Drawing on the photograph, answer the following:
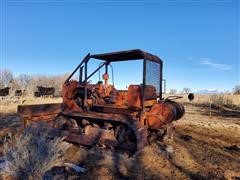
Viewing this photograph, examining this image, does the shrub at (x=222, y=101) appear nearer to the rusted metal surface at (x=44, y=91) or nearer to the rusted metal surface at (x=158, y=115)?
the rusted metal surface at (x=158, y=115)

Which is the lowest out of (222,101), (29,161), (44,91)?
(29,161)

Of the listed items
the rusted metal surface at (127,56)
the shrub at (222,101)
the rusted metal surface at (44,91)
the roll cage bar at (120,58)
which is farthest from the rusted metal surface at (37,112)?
the rusted metal surface at (44,91)

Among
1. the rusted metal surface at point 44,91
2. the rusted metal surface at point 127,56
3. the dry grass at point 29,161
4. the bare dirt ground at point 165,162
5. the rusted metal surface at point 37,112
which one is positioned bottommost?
the bare dirt ground at point 165,162

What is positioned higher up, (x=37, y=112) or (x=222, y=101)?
(x=222, y=101)

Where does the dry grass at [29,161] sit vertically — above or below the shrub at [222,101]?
below

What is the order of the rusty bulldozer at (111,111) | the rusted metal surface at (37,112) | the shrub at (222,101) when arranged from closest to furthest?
the rusty bulldozer at (111,111), the rusted metal surface at (37,112), the shrub at (222,101)

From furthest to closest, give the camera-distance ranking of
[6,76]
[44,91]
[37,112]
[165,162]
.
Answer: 1. [6,76]
2. [44,91]
3. [37,112]
4. [165,162]

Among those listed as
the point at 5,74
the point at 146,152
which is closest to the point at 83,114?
the point at 146,152

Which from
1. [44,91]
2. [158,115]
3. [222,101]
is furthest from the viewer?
[44,91]

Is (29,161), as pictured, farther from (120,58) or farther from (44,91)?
(44,91)

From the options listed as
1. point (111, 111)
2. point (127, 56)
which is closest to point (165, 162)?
point (111, 111)

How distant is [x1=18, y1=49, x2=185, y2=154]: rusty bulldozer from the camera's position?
6.16 meters

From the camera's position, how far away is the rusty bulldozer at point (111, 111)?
6164mm

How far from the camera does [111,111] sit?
664 centimetres
